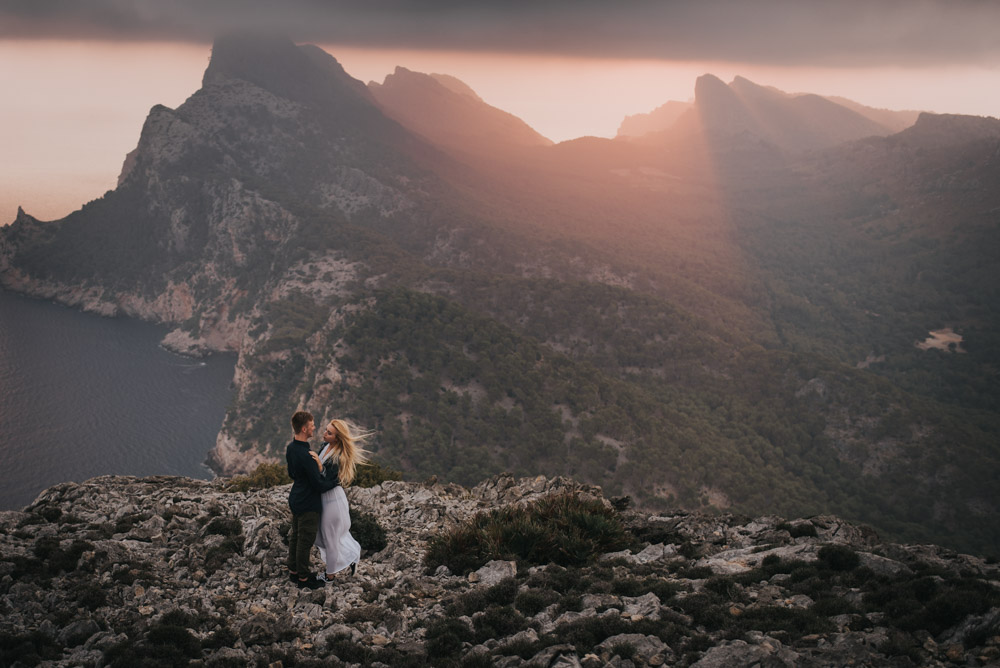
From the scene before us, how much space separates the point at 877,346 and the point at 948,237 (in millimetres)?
56433

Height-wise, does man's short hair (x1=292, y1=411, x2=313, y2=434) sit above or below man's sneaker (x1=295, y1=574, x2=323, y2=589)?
above

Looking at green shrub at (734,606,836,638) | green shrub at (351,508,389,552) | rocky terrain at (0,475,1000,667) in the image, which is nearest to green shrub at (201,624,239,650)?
rocky terrain at (0,475,1000,667)

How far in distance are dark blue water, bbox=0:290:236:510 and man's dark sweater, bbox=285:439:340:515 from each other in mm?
90736

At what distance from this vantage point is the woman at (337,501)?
41.5 feet

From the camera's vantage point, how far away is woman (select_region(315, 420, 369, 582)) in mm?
12641

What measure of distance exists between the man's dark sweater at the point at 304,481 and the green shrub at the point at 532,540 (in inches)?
178

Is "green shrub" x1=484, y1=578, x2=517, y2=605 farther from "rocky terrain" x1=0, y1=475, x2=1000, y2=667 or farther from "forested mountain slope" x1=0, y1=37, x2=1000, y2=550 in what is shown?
"forested mountain slope" x1=0, y1=37, x2=1000, y2=550

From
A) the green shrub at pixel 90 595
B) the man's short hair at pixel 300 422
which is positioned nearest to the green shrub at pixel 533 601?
the man's short hair at pixel 300 422

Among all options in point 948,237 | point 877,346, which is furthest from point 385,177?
point 948,237

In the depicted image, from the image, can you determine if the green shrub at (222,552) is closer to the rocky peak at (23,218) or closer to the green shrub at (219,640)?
the green shrub at (219,640)

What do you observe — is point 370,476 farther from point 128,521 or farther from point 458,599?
point 458,599

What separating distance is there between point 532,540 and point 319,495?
6525mm

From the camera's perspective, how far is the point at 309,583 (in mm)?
13633

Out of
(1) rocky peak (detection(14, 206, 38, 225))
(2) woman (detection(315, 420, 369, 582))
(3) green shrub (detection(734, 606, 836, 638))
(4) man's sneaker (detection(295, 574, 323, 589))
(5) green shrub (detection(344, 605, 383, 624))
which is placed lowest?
(5) green shrub (detection(344, 605, 383, 624))
